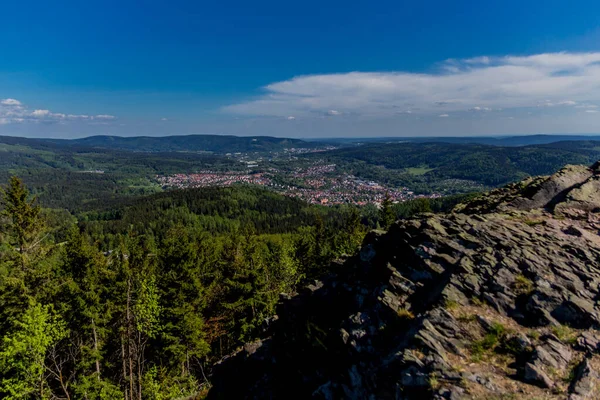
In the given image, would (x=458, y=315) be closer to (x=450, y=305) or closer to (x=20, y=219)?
(x=450, y=305)

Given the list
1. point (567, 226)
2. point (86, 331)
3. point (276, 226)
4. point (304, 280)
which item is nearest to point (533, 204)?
point (567, 226)

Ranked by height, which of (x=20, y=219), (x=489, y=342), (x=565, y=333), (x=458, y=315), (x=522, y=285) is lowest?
(x=489, y=342)

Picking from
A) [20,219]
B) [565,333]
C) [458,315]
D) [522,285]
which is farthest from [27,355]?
[565,333]

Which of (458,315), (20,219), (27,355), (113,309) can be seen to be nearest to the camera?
(458,315)

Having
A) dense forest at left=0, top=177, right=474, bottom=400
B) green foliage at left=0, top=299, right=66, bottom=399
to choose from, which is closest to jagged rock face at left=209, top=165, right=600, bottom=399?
dense forest at left=0, top=177, right=474, bottom=400

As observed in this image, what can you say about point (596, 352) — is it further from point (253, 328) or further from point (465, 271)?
point (253, 328)

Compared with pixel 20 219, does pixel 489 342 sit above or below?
below

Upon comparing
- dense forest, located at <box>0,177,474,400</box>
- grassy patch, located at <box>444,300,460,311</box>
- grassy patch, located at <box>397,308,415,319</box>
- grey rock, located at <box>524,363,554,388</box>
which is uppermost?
grassy patch, located at <box>444,300,460,311</box>

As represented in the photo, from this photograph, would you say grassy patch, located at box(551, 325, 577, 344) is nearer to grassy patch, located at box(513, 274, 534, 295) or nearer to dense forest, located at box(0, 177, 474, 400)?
grassy patch, located at box(513, 274, 534, 295)
